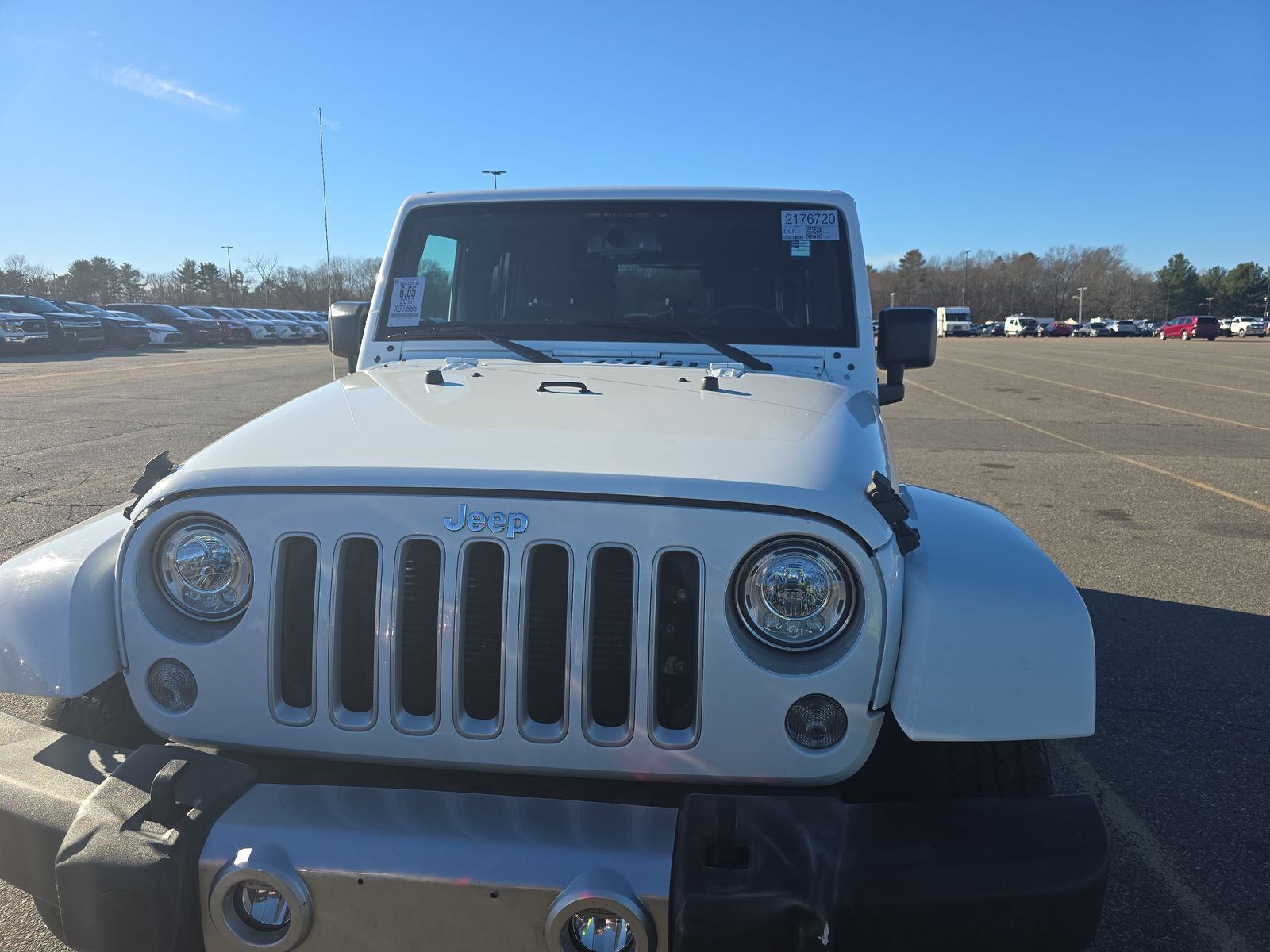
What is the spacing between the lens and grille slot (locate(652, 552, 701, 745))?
183 cm

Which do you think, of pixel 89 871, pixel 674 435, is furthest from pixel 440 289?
pixel 89 871

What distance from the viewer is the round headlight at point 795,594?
5.90ft

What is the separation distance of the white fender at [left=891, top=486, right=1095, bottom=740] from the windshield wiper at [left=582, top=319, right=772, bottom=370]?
4.60 feet

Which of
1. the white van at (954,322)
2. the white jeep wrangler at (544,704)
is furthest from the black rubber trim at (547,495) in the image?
the white van at (954,322)

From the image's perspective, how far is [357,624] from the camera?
189 cm

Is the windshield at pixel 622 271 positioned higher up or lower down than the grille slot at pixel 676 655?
higher up

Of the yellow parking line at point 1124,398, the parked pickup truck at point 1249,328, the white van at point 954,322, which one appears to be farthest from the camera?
the white van at point 954,322

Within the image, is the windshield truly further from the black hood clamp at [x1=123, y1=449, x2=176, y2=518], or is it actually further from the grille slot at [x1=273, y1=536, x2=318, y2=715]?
the grille slot at [x1=273, y1=536, x2=318, y2=715]

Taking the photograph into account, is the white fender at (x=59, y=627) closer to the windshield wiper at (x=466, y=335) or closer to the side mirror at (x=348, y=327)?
the windshield wiper at (x=466, y=335)

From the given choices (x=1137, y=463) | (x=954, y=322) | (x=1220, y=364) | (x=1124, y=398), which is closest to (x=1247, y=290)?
(x=954, y=322)

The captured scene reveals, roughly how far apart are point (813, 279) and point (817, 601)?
1.95 metres

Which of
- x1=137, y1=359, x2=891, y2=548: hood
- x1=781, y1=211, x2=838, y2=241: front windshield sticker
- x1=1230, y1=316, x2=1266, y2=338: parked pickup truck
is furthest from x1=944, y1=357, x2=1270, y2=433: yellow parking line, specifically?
x1=1230, y1=316, x2=1266, y2=338: parked pickup truck

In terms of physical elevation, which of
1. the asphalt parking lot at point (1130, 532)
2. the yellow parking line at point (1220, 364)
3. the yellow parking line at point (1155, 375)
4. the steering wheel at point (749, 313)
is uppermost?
the steering wheel at point (749, 313)

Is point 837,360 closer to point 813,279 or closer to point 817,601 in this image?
point 813,279
